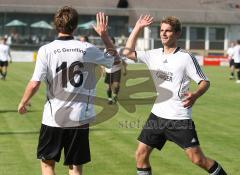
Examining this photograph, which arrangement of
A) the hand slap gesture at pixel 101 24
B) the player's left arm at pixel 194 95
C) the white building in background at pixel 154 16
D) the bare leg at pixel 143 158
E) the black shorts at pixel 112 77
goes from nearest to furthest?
1. the hand slap gesture at pixel 101 24
2. the player's left arm at pixel 194 95
3. the bare leg at pixel 143 158
4. the black shorts at pixel 112 77
5. the white building in background at pixel 154 16

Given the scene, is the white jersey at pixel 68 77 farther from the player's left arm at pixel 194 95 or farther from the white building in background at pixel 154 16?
the white building in background at pixel 154 16

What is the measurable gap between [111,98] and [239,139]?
761 cm

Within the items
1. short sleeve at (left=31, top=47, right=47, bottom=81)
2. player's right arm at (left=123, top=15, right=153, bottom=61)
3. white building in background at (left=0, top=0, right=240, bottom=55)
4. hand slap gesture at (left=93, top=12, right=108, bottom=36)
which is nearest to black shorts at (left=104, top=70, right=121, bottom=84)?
player's right arm at (left=123, top=15, right=153, bottom=61)

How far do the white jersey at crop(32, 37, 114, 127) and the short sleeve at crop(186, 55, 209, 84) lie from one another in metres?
1.25

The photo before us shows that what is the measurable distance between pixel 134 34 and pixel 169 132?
139cm

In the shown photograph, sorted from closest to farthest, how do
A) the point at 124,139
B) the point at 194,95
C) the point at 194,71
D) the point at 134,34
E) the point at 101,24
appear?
Result: the point at 101,24, the point at 194,95, the point at 194,71, the point at 134,34, the point at 124,139

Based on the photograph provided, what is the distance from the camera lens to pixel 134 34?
8.64 metres

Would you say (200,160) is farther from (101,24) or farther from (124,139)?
(124,139)

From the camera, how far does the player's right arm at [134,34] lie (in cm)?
853

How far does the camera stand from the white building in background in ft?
235

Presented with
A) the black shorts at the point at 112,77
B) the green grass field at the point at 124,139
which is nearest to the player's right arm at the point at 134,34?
the green grass field at the point at 124,139

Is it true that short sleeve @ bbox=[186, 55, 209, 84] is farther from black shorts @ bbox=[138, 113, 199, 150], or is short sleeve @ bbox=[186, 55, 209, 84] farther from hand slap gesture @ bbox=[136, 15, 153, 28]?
hand slap gesture @ bbox=[136, 15, 153, 28]

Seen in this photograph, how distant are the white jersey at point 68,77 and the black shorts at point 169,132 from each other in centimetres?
113

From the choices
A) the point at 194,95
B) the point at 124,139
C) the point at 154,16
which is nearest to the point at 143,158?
the point at 194,95
